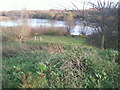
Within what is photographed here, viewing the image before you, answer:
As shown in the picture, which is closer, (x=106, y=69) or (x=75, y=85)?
(x=75, y=85)

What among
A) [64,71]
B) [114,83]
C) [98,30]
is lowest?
[114,83]

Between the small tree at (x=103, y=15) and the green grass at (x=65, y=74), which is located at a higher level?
the small tree at (x=103, y=15)

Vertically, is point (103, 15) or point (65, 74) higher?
point (103, 15)

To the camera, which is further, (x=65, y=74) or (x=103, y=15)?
(x=103, y=15)

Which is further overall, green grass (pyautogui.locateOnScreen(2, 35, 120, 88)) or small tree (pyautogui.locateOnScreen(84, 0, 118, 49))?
small tree (pyautogui.locateOnScreen(84, 0, 118, 49))

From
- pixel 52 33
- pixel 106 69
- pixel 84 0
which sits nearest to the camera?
pixel 106 69

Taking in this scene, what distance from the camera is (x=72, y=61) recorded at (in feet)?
9.45

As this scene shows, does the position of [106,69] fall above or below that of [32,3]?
below

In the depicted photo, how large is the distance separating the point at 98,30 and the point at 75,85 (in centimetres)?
358

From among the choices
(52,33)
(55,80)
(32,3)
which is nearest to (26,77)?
(55,80)

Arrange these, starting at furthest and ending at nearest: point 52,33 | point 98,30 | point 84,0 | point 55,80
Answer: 1. point 52,33
2. point 98,30
3. point 84,0
4. point 55,80

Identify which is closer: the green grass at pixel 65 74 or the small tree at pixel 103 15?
the green grass at pixel 65 74

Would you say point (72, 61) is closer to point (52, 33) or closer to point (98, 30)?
point (98, 30)

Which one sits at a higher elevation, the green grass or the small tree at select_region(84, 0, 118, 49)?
the small tree at select_region(84, 0, 118, 49)
